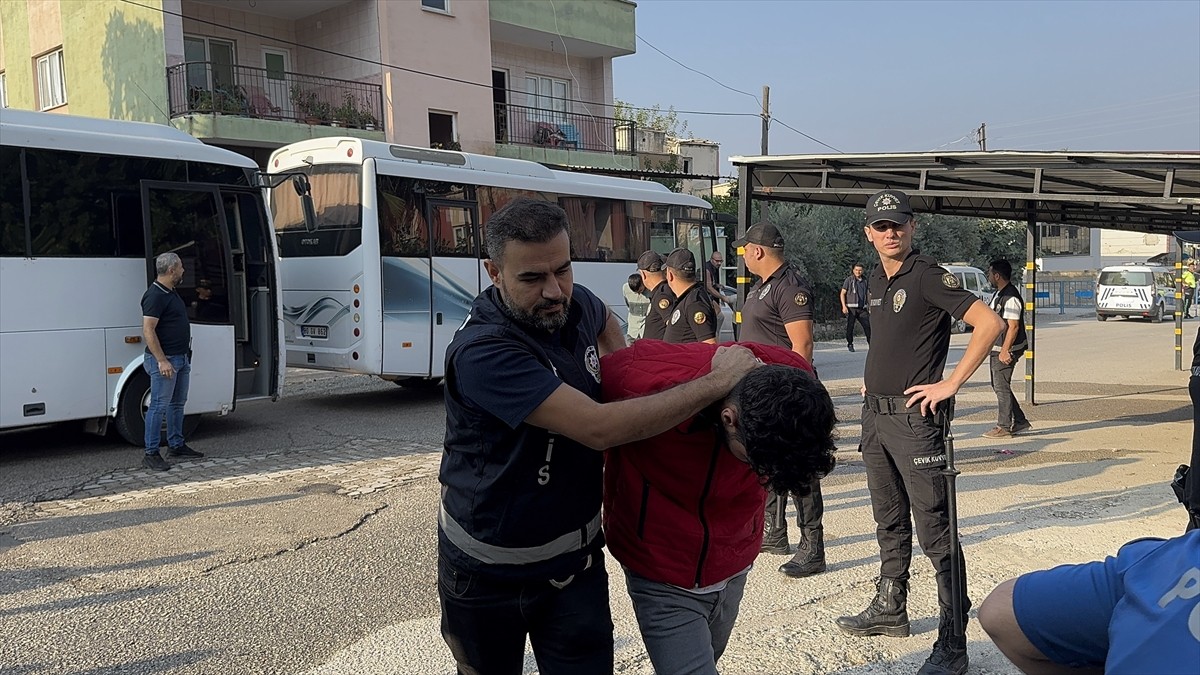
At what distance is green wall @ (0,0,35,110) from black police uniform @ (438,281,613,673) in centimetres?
2452

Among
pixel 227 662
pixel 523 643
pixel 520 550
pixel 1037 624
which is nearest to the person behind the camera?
pixel 1037 624

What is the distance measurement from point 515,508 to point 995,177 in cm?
919

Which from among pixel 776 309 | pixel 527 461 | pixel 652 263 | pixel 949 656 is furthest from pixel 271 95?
pixel 527 461

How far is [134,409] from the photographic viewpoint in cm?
911

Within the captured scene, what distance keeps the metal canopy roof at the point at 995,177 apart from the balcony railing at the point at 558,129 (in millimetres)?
13483

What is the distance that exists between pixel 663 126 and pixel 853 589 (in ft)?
160

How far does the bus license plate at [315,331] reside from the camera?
1192cm

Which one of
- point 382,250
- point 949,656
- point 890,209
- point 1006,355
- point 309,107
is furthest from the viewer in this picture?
point 309,107

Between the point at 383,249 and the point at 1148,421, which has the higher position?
the point at 383,249

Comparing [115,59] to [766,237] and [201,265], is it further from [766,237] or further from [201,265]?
[766,237]

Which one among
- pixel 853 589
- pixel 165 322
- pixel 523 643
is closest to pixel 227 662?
pixel 523 643

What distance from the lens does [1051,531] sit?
5957mm

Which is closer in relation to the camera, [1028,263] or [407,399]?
[1028,263]

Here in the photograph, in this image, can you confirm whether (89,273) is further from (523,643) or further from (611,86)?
(611,86)
